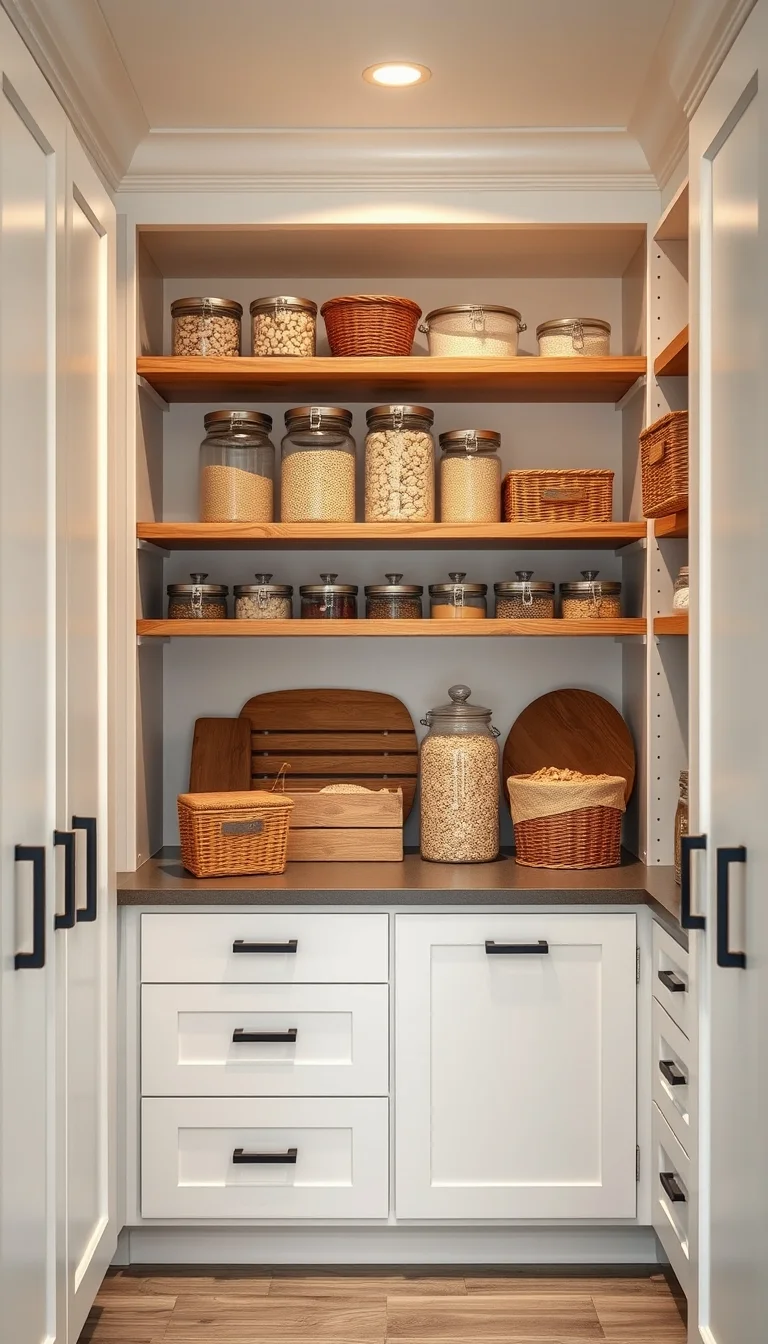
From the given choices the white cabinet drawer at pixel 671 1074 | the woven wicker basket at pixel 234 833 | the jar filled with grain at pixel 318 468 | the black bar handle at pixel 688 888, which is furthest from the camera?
the jar filled with grain at pixel 318 468

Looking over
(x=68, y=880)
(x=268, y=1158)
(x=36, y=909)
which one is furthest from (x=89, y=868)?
(x=268, y=1158)

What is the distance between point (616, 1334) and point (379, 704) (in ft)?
5.07

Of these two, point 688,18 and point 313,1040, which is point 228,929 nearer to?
point 313,1040

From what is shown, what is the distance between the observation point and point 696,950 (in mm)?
1996

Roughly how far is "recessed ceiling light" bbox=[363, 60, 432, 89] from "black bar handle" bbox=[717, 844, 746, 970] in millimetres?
1661

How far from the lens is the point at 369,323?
294 centimetres

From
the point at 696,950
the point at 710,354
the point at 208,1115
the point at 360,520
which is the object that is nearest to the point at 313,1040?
the point at 208,1115

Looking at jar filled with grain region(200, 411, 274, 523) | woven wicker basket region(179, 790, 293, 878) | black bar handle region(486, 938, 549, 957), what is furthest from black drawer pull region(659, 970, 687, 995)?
jar filled with grain region(200, 411, 274, 523)

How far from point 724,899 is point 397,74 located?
175cm

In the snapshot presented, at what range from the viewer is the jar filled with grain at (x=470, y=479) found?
295 centimetres

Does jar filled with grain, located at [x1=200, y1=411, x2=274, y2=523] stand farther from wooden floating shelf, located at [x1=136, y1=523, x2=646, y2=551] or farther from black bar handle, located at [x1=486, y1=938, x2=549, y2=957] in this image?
black bar handle, located at [x1=486, y1=938, x2=549, y2=957]

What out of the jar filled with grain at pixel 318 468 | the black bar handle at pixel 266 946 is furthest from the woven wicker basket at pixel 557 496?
the black bar handle at pixel 266 946

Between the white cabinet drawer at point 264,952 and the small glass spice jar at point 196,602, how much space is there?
29.2 inches

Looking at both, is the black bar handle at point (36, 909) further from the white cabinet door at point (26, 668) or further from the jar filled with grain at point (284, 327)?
the jar filled with grain at point (284, 327)
